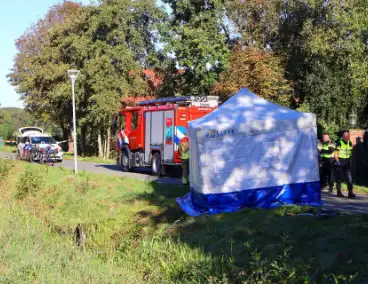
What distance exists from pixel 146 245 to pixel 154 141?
11.7 m

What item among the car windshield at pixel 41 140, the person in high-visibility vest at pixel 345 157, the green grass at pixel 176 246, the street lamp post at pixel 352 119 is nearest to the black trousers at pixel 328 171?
the person in high-visibility vest at pixel 345 157

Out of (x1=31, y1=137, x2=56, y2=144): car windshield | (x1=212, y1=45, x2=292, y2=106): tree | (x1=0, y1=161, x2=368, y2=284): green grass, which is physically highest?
(x1=212, y1=45, x2=292, y2=106): tree

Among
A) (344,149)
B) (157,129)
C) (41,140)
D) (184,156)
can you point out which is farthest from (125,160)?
(344,149)

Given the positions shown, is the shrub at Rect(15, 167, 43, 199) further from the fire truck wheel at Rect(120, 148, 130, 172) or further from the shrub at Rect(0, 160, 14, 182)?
the fire truck wheel at Rect(120, 148, 130, 172)

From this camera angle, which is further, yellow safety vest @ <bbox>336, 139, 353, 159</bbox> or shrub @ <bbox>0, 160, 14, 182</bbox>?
shrub @ <bbox>0, 160, 14, 182</bbox>

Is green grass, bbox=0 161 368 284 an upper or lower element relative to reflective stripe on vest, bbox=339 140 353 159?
lower

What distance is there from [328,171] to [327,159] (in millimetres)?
613

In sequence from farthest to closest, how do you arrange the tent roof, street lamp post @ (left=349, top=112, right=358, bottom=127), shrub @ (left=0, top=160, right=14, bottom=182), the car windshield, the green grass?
the car windshield < street lamp post @ (left=349, top=112, right=358, bottom=127) < shrub @ (left=0, top=160, right=14, bottom=182) < the tent roof < the green grass

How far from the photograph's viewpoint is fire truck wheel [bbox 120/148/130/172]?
84.4ft

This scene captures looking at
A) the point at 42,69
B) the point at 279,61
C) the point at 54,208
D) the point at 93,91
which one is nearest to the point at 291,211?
the point at 54,208

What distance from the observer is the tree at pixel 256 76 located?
28.0 meters

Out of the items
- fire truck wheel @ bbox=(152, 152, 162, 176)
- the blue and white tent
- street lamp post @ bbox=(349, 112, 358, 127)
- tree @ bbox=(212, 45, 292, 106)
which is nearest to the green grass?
the blue and white tent

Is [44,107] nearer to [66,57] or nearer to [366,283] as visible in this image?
[66,57]

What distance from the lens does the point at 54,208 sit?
720 inches
